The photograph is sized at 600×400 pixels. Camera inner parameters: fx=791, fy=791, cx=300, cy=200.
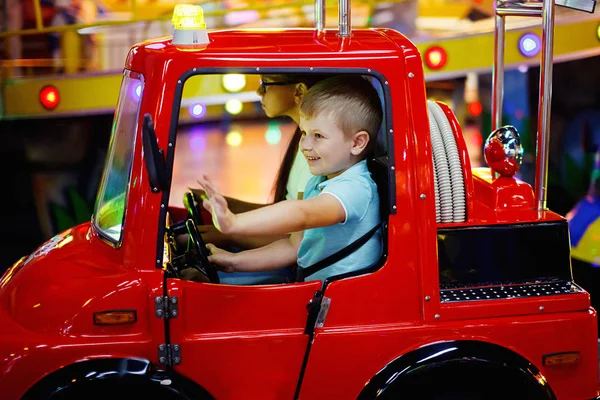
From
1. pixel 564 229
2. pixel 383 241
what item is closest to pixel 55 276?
Answer: pixel 383 241

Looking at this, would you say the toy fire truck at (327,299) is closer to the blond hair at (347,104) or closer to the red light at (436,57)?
the blond hair at (347,104)

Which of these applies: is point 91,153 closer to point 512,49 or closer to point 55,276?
point 512,49

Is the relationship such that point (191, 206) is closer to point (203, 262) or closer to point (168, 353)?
point (203, 262)

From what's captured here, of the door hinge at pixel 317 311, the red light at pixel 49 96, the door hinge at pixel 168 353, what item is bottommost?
the door hinge at pixel 168 353

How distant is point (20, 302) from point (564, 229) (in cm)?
154

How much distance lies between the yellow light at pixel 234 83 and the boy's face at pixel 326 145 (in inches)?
94.7

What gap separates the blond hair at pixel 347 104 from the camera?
2201 mm

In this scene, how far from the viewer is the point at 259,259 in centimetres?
243

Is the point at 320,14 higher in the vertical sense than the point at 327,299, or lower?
higher

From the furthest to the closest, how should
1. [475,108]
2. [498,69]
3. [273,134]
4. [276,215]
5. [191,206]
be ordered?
[273,134]
[475,108]
[191,206]
[498,69]
[276,215]

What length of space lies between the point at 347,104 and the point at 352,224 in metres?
0.34

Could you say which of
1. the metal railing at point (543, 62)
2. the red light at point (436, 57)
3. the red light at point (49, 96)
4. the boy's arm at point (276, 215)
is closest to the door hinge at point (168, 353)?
the boy's arm at point (276, 215)

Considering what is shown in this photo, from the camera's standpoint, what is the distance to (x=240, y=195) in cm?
665

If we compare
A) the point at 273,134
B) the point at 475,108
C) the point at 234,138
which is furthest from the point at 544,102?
the point at 273,134
